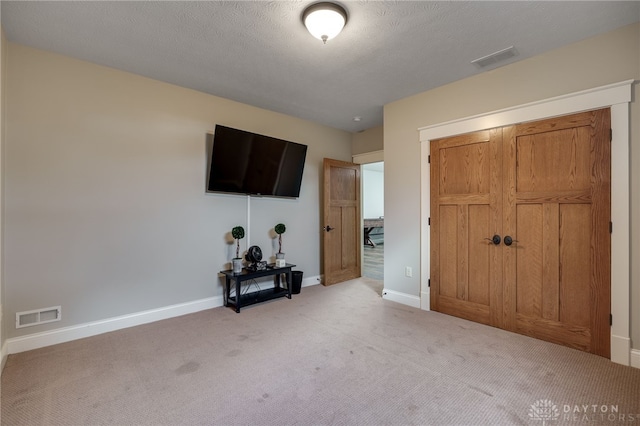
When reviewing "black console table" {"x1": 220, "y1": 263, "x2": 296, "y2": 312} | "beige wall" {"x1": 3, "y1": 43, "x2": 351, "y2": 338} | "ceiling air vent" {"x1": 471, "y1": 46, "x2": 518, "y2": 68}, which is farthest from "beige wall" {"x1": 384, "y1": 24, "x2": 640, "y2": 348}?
"beige wall" {"x1": 3, "y1": 43, "x2": 351, "y2": 338}

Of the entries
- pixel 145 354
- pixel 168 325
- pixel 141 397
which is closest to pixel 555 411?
pixel 141 397

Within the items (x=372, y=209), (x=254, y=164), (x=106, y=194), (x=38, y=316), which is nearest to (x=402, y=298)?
(x=254, y=164)

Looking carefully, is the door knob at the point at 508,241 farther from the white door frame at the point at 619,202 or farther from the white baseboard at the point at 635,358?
the white baseboard at the point at 635,358

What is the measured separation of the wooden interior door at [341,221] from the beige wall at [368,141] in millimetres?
347

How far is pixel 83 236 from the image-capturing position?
108 inches

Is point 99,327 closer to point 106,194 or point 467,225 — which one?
point 106,194

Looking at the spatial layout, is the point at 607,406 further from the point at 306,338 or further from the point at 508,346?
the point at 306,338

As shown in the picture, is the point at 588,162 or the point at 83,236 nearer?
the point at 588,162

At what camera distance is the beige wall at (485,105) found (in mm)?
2211

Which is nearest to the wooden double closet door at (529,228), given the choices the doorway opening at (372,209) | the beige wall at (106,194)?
the beige wall at (106,194)

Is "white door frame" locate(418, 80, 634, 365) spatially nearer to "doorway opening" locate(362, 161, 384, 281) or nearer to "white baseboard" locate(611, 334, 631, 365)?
"white baseboard" locate(611, 334, 631, 365)

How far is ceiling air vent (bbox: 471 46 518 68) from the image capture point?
8.47 ft

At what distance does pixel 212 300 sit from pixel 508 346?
10.5ft

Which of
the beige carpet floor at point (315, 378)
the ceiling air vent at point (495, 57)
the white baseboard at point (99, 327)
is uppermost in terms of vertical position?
the ceiling air vent at point (495, 57)
